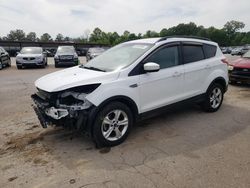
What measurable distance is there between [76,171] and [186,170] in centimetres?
149

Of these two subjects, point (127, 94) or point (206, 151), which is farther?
point (127, 94)

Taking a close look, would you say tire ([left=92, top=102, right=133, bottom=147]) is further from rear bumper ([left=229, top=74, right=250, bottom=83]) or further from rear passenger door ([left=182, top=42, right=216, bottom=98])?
rear bumper ([left=229, top=74, right=250, bottom=83])

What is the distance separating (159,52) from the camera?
16.0 feet

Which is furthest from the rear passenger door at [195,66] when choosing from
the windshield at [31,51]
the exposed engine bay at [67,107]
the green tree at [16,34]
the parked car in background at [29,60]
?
the green tree at [16,34]

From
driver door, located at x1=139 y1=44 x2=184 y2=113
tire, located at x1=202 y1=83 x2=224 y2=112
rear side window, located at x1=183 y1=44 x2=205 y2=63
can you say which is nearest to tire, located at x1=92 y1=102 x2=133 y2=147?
driver door, located at x1=139 y1=44 x2=184 y2=113

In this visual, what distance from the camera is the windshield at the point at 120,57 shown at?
4637 millimetres

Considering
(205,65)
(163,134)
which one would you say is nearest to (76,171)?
(163,134)

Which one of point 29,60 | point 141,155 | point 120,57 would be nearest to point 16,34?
point 29,60

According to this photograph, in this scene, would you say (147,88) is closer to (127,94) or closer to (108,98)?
(127,94)

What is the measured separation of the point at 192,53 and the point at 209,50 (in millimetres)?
701

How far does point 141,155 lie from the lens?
3920mm

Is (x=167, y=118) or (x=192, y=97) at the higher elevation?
(x=192, y=97)

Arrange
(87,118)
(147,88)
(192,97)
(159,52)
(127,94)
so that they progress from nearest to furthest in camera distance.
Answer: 1. (87,118)
2. (127,94)
3. (147,88)
4. (159,52)
5. (192,97)

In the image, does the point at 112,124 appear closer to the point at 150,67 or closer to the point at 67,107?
the point at 67,107
